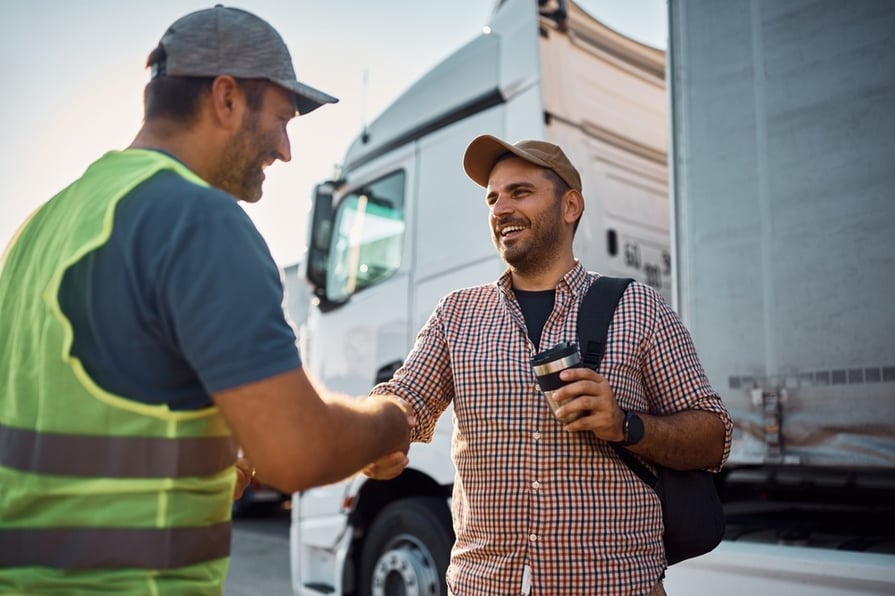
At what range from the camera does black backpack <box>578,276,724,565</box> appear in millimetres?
1963

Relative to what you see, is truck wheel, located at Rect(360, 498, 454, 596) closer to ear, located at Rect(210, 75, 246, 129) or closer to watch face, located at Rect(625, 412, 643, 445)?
watch face, located at Rect(625, 412, 643, 445)

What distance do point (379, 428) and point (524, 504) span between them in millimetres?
753

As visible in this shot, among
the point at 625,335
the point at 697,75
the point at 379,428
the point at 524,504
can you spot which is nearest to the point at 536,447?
the point at 524,504

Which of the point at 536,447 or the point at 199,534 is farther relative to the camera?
the point at 536,447

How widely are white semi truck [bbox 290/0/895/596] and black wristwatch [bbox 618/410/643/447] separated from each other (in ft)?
3.78

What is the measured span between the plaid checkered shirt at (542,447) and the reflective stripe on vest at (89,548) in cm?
97

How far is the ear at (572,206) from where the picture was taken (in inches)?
92.7

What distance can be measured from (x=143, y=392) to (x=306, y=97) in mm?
599

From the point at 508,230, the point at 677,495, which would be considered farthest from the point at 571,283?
the point at 677,495

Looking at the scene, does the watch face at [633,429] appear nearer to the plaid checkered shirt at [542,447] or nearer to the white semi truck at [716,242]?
the plaid checkered shirt at [542,447]

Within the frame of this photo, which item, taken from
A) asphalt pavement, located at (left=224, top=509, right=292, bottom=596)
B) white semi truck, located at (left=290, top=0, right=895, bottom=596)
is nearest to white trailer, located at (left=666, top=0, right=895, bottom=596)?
white semi truck, located at (left=290, top=0, right=895, bottom=596)

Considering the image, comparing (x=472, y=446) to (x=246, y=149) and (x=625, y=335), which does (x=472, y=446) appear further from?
(x=246, y=149)

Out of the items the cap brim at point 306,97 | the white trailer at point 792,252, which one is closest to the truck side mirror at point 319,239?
the white trailer at point 792,252

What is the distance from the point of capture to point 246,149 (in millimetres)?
1348
